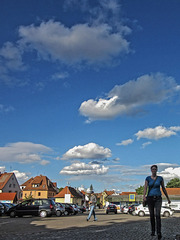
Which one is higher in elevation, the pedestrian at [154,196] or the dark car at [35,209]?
the pedestrian at [154,196]

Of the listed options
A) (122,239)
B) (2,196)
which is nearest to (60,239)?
(122,239)

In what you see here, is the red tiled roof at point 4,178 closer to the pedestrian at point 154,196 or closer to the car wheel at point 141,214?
the car wheel at point 141,214

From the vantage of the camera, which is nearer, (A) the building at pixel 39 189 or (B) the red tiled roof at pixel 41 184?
(A) the building at pixel 39 189

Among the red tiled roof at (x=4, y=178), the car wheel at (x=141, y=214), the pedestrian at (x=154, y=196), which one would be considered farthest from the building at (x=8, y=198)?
the pedestrian at (x=154, y=196)

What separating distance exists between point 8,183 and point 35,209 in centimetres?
6351

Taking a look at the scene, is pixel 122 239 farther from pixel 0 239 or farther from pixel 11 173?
pixel 11 173

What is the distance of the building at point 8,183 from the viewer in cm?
8331

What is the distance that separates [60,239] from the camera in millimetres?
8523

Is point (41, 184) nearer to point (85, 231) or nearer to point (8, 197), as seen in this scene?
point (8, 197)

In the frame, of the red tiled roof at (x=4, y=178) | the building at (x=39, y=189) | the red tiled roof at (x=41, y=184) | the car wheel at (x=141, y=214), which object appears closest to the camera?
the car wheel at (x=141, y=214)

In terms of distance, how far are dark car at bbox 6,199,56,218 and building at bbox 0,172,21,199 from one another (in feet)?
197

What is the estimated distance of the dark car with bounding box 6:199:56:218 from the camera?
25219 mm

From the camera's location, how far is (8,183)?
3342 inches

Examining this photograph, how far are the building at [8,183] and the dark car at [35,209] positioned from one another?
197 feet
